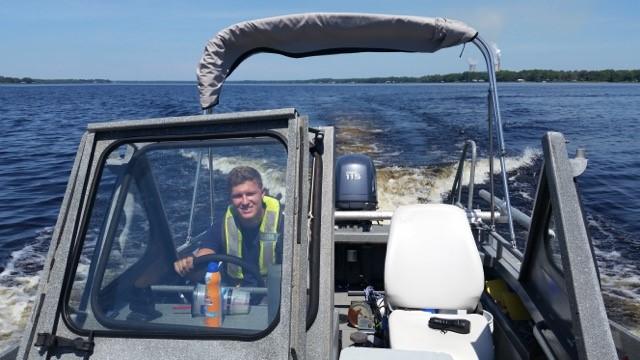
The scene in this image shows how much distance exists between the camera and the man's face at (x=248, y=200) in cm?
198

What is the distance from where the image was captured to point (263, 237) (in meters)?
1.98

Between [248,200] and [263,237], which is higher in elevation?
[248,200]

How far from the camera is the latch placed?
73.2 inches

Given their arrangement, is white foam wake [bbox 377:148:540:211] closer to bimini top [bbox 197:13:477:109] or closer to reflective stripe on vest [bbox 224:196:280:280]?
bimini top [bbox 197:13:477:109]

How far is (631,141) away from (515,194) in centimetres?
1002

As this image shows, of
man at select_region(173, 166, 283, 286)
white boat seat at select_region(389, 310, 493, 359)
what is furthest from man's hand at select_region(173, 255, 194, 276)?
white boat seat at select_region(389, 310, 493, 359)

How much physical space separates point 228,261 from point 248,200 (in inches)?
9.4

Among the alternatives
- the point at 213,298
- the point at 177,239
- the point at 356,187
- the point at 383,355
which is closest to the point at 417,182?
the point at 356,187

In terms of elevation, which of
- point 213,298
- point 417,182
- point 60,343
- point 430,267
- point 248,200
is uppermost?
point 248,200

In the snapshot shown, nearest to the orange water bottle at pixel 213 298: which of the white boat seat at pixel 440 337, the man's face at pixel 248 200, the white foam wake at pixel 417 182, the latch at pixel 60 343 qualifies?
the man's face at pixel 248 200

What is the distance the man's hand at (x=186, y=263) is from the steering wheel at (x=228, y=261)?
0.01m

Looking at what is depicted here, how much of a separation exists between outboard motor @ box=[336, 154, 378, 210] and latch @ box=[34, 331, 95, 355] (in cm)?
275

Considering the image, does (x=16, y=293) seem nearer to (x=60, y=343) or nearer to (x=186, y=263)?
(x=60, y=343)

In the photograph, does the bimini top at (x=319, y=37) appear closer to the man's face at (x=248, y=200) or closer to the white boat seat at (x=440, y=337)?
the man's face at (x=248, y=200)
